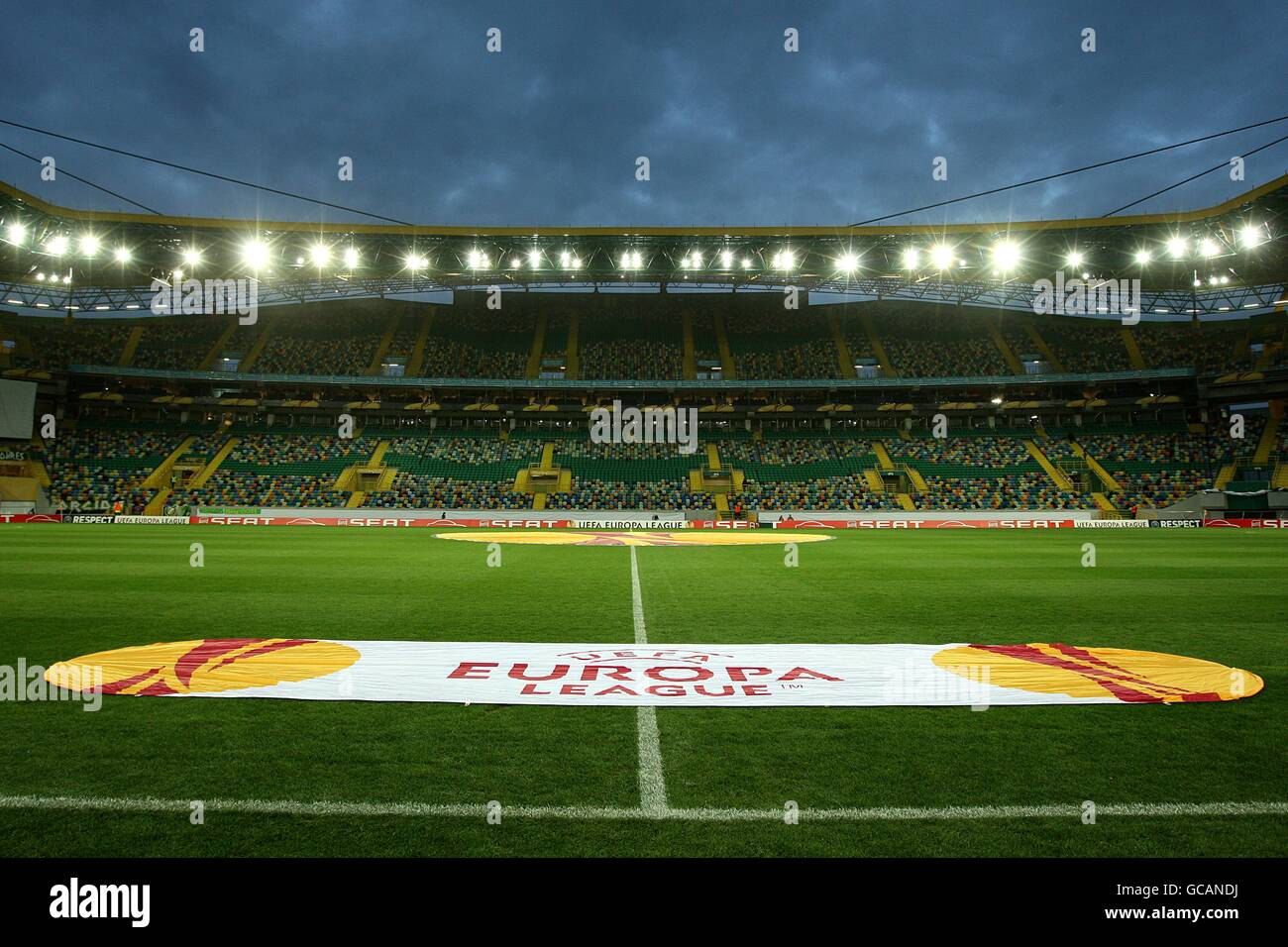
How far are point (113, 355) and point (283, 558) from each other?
172 ft

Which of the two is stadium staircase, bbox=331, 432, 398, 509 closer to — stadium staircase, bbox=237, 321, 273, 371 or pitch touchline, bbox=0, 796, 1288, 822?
stadium staircase, bbox=237, 321, 273, 371

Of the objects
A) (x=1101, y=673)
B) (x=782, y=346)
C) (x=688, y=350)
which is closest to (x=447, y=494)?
(x=688, y=350)

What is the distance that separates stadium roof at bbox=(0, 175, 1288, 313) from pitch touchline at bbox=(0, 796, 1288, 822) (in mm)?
42211

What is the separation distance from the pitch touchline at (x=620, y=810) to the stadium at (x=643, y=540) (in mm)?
33

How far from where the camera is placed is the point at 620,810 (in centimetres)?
360

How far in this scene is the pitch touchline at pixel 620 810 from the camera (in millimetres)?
3539

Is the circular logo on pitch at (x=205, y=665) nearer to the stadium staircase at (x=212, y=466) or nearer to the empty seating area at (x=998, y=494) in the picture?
the empty seating area at (x=998, y=494)

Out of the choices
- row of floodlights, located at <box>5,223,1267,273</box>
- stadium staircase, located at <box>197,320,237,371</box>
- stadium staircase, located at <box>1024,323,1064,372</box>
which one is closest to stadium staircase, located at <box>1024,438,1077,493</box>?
stadium staircase, located at <box>1024,323,1064,372</box>

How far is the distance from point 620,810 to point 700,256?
45.4m

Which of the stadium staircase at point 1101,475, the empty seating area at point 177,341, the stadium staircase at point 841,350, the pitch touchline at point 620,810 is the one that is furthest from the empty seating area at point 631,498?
the pitch touchline at point 620,810

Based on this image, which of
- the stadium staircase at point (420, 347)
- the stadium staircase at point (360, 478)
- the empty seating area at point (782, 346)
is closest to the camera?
the stadium staircase at point (360, 478)

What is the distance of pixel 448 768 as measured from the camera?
4184 millimetres

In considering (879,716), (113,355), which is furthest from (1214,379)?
(113,355)

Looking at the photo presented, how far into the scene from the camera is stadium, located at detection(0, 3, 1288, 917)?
3.84 m
